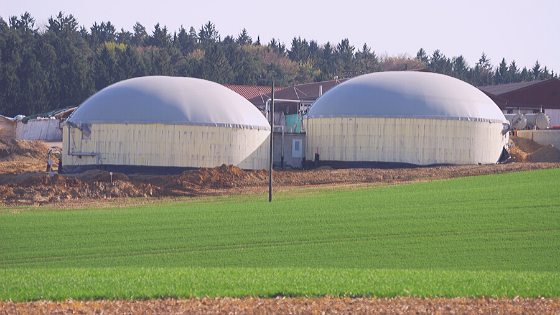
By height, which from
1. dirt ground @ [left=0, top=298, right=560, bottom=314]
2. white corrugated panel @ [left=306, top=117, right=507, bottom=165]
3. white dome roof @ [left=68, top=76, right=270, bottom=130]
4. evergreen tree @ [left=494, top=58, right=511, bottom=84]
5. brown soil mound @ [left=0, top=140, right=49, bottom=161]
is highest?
evergreen tree @ [left=494, top=58, right=511, bottom=84]

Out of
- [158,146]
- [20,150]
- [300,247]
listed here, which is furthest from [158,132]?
[20,150]

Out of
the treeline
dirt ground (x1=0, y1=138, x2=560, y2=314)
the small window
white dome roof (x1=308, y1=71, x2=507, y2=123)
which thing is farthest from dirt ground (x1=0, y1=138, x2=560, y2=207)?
the treeline

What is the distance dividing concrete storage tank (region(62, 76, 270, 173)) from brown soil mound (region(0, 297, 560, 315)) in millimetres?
28810

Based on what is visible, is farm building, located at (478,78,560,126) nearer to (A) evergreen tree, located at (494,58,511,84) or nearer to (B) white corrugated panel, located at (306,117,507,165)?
(B) white corrugated panel, located at (306,117,507,165)

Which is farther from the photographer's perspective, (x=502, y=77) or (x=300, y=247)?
(x=502, y=77)

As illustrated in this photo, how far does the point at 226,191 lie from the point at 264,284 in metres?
22.9

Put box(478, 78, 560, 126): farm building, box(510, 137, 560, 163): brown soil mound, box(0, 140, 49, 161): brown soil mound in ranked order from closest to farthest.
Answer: box(510, 137, 560, 163): brown soil mound → box(0, 140, 49, 161): brown soil mound → box(478, 78, 560, 126): farm building

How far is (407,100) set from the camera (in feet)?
142

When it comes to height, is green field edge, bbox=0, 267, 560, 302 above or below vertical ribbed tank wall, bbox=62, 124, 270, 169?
below

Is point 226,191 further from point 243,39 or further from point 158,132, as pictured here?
point 243,39

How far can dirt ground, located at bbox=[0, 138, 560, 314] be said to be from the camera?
10.6m

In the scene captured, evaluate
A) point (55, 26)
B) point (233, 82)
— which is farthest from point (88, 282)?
point (55, 26)

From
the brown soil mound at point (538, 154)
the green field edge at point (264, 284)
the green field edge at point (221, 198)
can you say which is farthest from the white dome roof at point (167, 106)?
the green field edge at point (264, 284)

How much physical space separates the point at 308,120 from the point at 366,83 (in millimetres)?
5251
